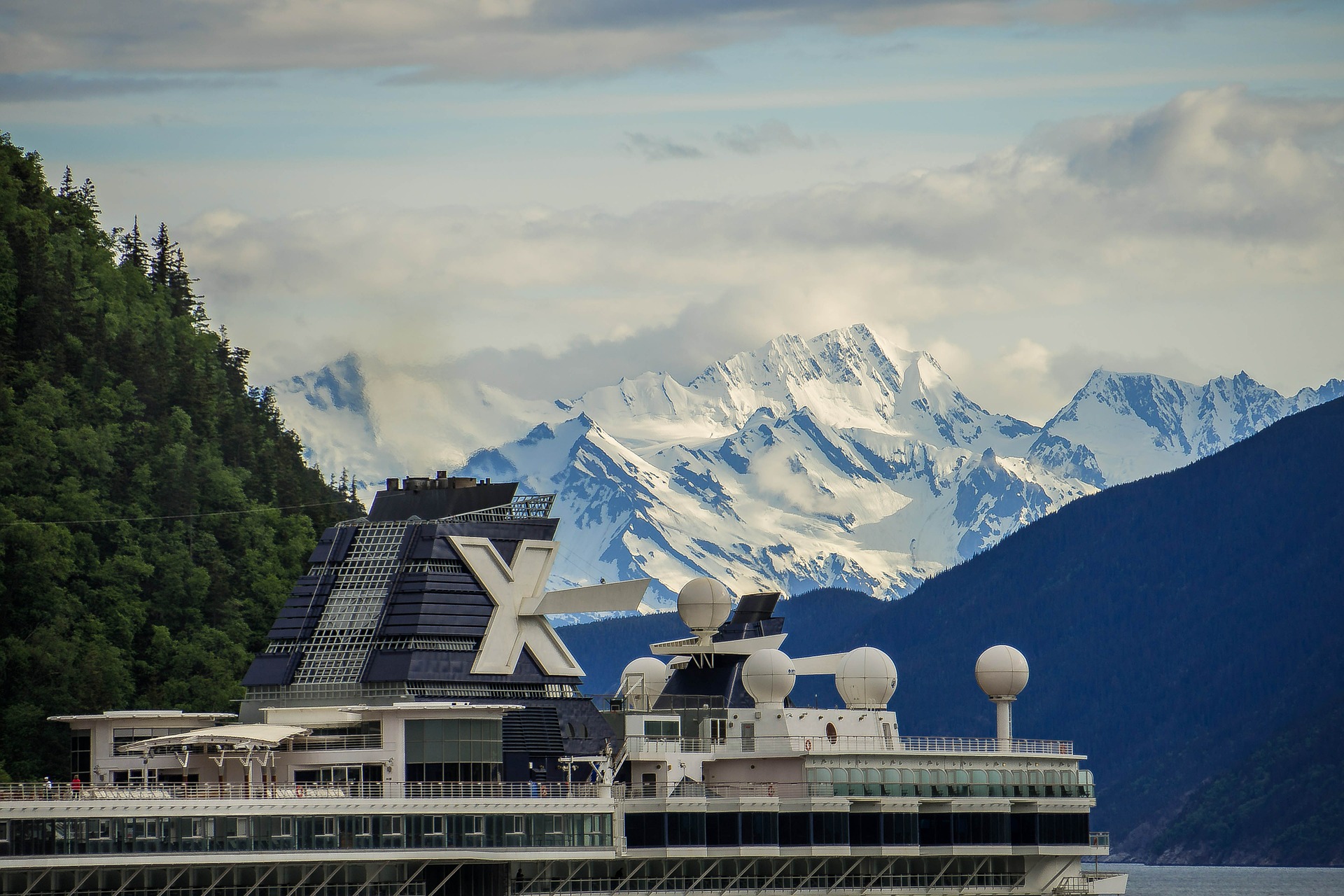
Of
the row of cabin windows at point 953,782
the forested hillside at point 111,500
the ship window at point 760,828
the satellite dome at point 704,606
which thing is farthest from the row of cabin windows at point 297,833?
the forested hillside at point 111,500

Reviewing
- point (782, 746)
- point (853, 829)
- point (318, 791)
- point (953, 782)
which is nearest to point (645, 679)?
point (782, 746)

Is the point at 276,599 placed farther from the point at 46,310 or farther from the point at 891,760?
the point at 891,760

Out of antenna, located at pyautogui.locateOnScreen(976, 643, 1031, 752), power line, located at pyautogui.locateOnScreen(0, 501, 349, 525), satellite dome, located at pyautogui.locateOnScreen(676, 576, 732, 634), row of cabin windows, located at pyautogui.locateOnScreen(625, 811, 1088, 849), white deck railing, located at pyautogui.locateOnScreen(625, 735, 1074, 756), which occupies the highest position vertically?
power line, located at pyautogui.locateOnScreen(0, 501, 349, 525)

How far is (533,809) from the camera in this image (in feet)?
267

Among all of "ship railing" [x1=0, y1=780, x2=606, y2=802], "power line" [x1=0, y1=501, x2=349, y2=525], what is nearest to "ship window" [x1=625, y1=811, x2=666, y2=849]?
"ship railing" [x1=0, y1=780, x2=606, y2=802]

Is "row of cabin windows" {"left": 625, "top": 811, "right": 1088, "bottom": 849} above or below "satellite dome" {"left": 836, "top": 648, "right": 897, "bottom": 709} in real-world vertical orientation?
below

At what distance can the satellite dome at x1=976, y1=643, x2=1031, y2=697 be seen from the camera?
9919 cm

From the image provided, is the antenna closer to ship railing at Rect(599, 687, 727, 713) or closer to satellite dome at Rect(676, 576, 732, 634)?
satellite dome at Rect(676, 576, 732, 634)

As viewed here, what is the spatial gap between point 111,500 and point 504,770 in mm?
58610

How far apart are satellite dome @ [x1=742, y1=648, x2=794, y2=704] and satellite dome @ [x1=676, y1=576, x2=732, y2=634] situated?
20.7 feet

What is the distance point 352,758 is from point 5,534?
47610 mm

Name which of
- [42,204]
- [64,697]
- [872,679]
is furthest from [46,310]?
[872,679]

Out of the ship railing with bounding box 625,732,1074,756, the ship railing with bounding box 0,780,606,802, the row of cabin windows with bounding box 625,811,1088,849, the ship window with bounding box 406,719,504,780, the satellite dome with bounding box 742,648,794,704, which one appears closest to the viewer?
the ship railing with bounding box 0,780,606,802

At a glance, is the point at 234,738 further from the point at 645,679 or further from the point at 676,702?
the point at 645,679
